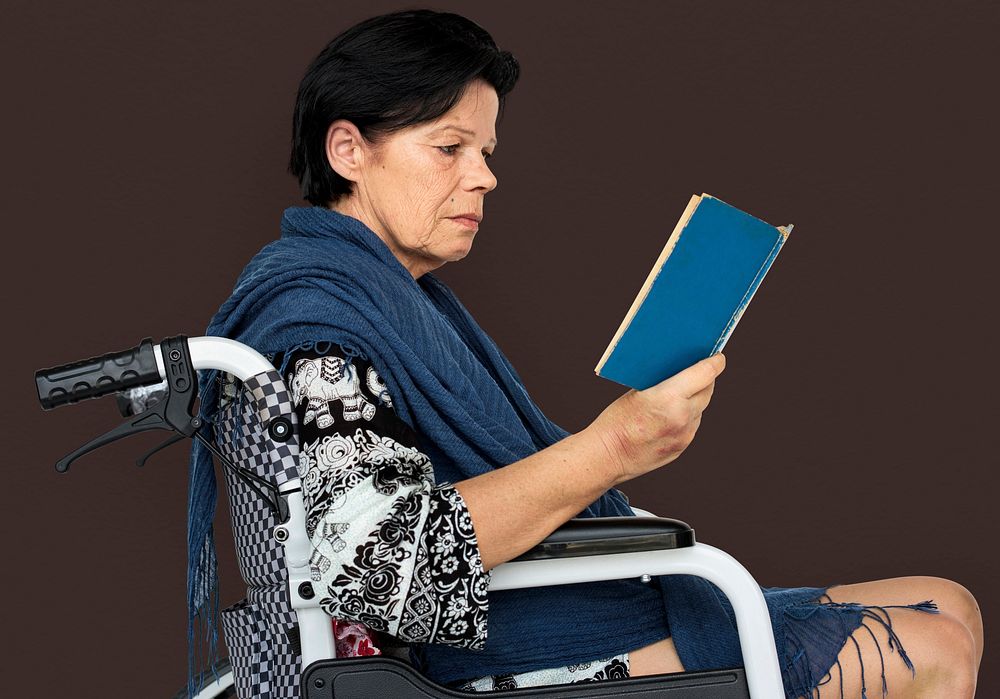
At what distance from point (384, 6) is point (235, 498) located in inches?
51.9

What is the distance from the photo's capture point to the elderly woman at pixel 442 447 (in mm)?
1157

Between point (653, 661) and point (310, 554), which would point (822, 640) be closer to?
point (653, 661)

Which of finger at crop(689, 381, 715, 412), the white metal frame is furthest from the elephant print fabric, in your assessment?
finger at crop(689, 381, 715, 412)

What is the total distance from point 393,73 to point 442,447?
0.44 m

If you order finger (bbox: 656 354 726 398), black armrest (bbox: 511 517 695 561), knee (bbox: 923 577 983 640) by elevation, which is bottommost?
knee (bbox: 923 577 983 640)

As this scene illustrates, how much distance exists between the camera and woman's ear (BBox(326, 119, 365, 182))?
142 centimetres

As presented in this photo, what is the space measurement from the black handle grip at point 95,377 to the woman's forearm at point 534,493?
0.34 m

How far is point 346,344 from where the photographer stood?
1.22 metres

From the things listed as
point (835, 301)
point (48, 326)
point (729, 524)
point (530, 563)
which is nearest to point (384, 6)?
point (48, 326)

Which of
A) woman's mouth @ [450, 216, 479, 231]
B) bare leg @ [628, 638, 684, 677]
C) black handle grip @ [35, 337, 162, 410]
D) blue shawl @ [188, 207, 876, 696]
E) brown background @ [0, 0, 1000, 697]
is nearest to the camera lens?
black handle grip @ [35, 337, 162, 410]

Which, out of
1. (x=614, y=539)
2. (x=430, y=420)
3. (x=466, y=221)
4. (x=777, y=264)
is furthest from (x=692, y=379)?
(x=777, y=264)

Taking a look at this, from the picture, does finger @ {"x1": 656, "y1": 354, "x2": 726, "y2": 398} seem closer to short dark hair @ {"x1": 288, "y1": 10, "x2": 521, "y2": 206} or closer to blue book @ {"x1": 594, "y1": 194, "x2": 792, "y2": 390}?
blue book @ {"x1": 594, "y1": 194, "x2": 792, "y2": 390}

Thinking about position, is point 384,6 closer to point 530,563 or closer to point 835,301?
point 835,301

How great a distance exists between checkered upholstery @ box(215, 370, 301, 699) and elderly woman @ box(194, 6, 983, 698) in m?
0.01
